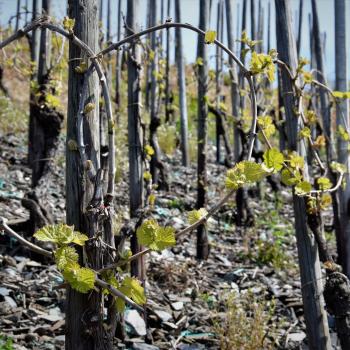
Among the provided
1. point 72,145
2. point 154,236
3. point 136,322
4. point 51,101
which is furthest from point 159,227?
point 51,101

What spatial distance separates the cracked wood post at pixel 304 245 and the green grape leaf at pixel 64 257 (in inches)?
68.4

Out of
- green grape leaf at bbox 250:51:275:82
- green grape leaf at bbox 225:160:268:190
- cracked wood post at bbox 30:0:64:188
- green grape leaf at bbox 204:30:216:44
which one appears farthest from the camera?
cracked wood post at bbox 30:0:64:188

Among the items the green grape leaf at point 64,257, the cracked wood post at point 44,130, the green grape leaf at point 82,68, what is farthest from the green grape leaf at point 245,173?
the cracked wood post at point 44,130

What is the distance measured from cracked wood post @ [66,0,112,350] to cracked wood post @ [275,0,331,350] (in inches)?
56.8

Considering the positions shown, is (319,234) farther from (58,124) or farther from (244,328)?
(58,124)

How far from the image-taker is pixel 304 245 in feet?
8.91

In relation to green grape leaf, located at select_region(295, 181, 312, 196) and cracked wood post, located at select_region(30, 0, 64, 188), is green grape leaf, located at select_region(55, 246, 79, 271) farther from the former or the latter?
cracked wood post, located at select_region(30, 0, 64, 188)

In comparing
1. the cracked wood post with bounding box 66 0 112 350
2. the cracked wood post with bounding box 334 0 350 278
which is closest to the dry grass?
the cracked wood post with bounding box 334 0 350 278

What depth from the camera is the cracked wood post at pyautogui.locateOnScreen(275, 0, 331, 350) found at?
2.67m

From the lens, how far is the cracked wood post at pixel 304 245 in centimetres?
267

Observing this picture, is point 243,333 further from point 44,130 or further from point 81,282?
point 44,130

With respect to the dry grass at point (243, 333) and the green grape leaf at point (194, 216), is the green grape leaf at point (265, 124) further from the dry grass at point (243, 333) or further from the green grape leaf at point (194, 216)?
the dry grass at point (243, 333)

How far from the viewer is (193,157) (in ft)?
39.1

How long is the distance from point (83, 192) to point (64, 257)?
0.36 m
